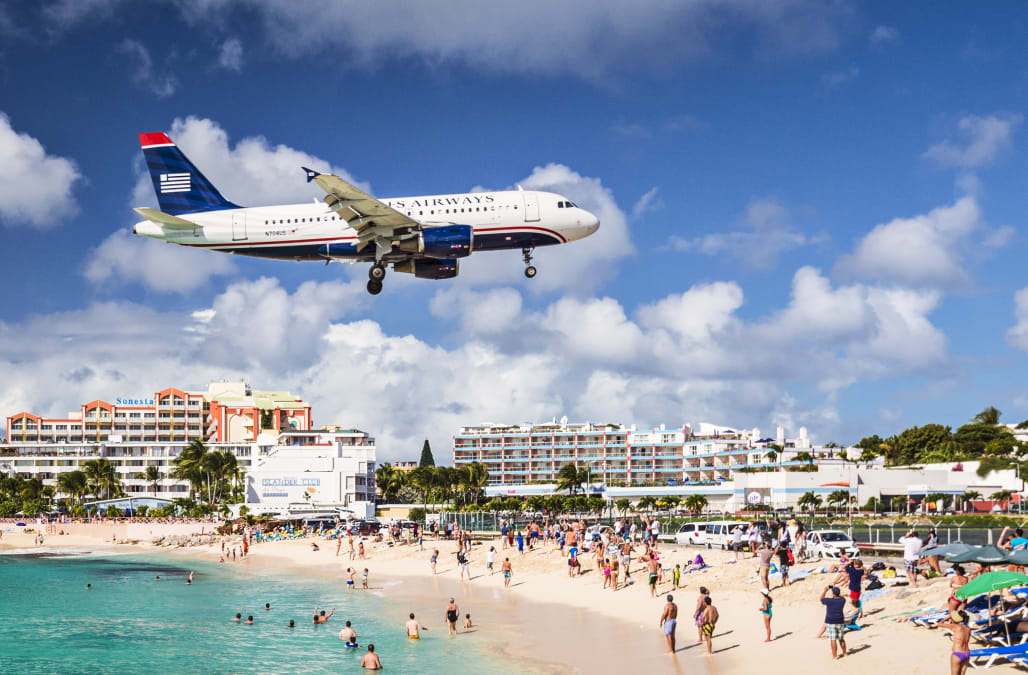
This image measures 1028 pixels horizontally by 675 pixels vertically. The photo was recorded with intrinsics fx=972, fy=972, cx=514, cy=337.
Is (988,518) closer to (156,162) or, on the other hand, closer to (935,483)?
(935,483)

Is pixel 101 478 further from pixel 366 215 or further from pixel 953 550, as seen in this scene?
pixel 953 550

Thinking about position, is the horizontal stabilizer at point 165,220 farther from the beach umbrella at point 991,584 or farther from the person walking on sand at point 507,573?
the beach umbrella at point 991,584

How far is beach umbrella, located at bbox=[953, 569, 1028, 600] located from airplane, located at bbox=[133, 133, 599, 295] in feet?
71.9

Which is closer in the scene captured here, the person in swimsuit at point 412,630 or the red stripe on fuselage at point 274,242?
the person in swimsuit at point 412,630

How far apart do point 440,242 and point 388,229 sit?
6.84 ft

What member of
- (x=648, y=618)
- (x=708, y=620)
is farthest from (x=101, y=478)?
(x=708, y=620)

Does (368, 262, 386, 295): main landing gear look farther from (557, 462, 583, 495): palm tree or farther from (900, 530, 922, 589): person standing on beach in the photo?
(557, 462, 583, 495): palm tree

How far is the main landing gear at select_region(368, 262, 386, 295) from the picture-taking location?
127ft

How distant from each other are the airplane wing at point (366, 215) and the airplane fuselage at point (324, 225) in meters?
0.59

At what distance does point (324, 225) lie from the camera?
38250 mm

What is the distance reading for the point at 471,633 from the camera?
35.6 m

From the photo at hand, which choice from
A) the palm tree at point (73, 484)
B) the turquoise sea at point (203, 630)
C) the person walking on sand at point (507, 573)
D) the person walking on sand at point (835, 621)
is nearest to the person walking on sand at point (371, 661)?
the turquoise sea at point (203, 630)

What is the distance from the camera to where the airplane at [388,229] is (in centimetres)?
3750

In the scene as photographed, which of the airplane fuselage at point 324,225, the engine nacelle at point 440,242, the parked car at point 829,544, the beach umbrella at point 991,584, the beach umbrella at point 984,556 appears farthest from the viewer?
the parked car at point 829,544
